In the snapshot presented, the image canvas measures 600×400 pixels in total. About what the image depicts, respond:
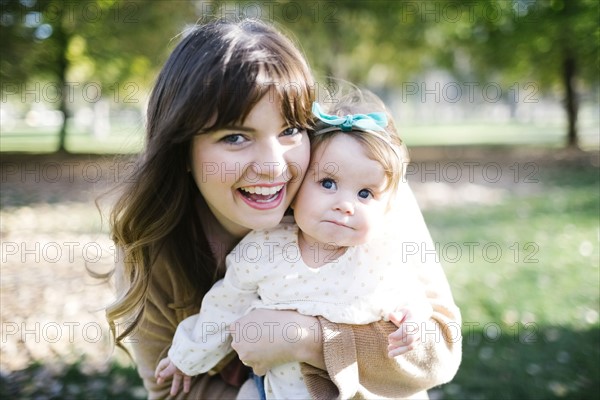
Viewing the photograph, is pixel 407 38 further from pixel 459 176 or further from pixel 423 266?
pixel 423 266

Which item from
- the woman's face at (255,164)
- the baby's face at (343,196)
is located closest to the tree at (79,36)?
the woman's face at (255,164)

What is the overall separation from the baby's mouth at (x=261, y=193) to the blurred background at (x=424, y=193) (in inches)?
24.1

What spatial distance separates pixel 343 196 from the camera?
1.89 meters

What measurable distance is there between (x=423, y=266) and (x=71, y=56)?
2154 cm

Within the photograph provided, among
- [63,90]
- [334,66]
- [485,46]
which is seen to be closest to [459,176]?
[485,46]

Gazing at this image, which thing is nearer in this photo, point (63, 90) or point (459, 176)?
point (459, 176)

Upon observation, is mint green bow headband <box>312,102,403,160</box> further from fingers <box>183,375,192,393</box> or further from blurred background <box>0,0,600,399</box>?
fingers <box>183,375,192,393</box>

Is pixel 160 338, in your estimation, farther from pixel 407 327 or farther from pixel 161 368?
pixel 407 327

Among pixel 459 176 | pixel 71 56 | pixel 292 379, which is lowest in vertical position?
pixel 459 176

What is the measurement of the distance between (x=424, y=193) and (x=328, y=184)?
1128 centimetres

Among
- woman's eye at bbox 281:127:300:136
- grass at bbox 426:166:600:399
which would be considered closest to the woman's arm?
woman's eye at bbox 281:127:300:136

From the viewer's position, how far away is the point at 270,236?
201cm

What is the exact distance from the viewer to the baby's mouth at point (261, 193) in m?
1.89

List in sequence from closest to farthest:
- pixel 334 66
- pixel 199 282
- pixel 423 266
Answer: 1. pixel 423 266
2. pixel 199 282
3. pixel 334 66
